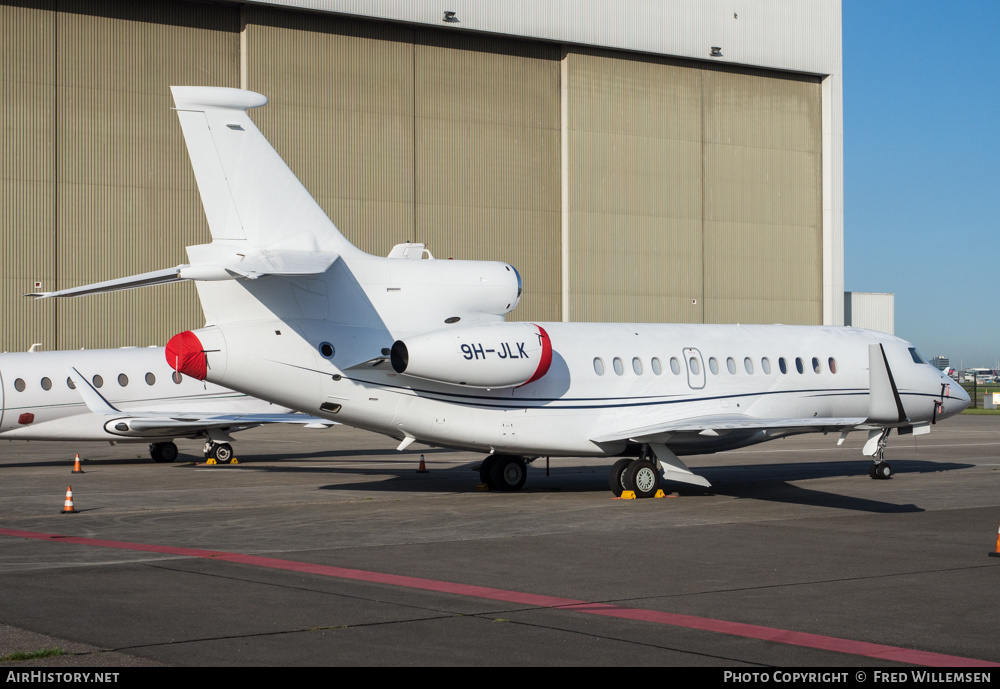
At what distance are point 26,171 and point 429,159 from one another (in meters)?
16.2

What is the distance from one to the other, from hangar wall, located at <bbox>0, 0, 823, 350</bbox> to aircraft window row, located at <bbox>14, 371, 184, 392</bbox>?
49.1ft

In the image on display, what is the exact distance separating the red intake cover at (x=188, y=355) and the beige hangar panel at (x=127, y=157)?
28.2 meters

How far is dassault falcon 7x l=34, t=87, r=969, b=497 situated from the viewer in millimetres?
17047

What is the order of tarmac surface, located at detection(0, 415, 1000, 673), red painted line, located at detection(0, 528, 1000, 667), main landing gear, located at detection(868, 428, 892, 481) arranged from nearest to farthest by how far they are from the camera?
red painted line, located at detection(0, 528, 1000, 667), tarmac surface, located at detection(0, 415, 1000, 673), main landing gear, located at detection(868, 428, 892, 481)

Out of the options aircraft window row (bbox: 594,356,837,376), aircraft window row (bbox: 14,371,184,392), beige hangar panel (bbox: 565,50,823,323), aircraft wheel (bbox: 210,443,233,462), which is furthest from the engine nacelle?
beige hangar panel (bbox: 565,50,823,323)

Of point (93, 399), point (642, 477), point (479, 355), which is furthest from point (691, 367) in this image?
point (93, 399)

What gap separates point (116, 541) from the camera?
14.3m

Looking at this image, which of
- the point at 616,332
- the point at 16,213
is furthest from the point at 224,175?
the point at 16,213

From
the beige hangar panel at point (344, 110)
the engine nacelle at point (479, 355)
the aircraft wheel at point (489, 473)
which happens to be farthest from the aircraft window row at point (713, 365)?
the beige hangar panel at point (344, 110)

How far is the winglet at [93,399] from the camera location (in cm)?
2728

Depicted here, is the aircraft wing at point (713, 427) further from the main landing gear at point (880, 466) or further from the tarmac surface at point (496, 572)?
the main landing gear at point (880, 466)

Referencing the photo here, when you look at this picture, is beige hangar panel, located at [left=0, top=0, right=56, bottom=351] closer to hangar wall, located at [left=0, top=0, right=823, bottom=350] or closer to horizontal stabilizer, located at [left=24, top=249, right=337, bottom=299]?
hangar wall, located at [left=0, top=0, right=823, bottom=350]
